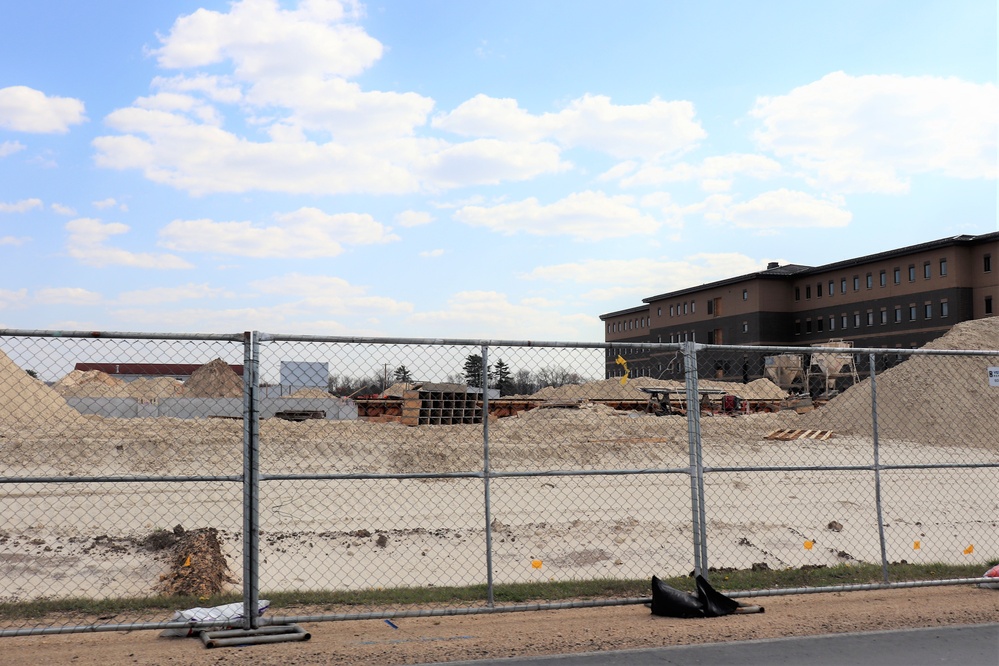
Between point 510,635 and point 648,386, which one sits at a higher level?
point 648,386

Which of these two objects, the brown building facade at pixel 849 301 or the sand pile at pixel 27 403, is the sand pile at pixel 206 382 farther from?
the brown building facade at pixel 849 301

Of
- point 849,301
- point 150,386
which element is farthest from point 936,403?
point 849,301

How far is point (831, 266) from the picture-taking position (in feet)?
218

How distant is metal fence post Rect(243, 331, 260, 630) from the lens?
627cm

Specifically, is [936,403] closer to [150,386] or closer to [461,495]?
[461,495]

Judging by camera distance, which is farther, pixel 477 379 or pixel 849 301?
pixel 849 301

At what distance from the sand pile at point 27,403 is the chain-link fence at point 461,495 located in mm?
210

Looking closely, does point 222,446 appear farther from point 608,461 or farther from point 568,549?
point 568,549

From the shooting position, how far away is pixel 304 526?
1545cm

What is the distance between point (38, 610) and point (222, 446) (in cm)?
1727

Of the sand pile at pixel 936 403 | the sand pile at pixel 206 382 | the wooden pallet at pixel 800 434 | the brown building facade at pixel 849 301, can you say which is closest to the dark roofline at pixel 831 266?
the brown building facade at pixel 849 301

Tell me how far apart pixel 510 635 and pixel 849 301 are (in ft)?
213

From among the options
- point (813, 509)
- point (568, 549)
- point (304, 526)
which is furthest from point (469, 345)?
point (813, 509)

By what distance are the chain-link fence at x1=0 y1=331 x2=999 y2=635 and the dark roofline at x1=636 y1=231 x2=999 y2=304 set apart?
2701 centimetres
